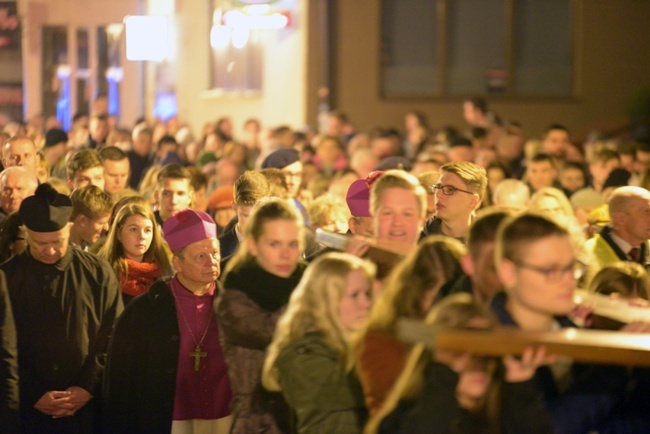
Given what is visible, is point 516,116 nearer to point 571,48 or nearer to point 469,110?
point 571,48

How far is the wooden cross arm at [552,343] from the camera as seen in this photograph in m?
4.46

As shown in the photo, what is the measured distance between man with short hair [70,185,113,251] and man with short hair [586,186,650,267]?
350cm

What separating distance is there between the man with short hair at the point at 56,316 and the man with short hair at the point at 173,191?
9.20ft

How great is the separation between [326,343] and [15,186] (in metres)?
4.91

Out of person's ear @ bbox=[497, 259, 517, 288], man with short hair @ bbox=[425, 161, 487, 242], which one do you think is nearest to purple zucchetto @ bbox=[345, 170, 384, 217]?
man with short hair @ bbox=[425, 161, 487, 242]

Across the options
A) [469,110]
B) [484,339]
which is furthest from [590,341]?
[469,110]

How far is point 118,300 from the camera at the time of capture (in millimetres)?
7941

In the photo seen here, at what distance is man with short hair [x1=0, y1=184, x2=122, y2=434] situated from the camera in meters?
7.69

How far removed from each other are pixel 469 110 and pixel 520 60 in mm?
5302

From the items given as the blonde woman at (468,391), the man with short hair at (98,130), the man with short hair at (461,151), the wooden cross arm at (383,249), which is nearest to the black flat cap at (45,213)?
the wooden cross arm at (383,249)

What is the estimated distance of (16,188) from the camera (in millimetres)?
10000

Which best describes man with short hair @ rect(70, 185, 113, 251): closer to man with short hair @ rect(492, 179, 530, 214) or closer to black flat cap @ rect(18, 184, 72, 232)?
black flat cap @ rect(18, 184, 72, 232)

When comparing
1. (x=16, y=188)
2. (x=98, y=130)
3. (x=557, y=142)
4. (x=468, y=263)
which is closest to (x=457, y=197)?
(x=468, y=263)

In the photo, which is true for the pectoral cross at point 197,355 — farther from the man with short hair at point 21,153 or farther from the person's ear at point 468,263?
the man with short hair at point 21,153
